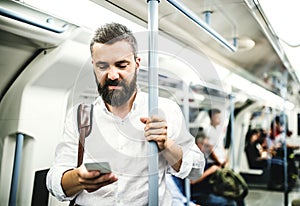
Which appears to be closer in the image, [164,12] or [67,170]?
[67,170]

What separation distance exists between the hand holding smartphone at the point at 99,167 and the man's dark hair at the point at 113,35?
1.50 feet

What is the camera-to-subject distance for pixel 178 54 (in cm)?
139

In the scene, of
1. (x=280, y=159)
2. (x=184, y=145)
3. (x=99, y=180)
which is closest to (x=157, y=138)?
(x=184, y=145)

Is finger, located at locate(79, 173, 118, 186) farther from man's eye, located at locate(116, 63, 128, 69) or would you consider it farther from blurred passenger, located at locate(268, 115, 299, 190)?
blurred passenger, located at locate(268, 115, 299, 190)

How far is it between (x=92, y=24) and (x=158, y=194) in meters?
0.79

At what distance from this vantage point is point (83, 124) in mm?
1118

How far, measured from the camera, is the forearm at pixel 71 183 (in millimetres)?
1057

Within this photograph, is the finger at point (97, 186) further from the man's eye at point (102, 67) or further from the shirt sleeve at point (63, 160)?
the man's eye at point (102, 67)

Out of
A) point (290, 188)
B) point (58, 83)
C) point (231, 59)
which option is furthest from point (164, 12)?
point (290, 188)

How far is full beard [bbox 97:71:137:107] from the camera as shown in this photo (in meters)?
1.11

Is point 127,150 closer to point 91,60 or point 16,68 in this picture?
point 91,60

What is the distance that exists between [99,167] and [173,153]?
11.9 inches

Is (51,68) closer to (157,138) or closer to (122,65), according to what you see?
(122,65)

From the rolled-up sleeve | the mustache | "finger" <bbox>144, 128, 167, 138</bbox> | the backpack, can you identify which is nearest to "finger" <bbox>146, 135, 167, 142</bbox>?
"finger" <bbox>144, 128, 167, 138</bbox>
